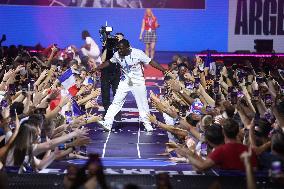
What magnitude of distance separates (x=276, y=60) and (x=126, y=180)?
16.9 m

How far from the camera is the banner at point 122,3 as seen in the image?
29516 mm

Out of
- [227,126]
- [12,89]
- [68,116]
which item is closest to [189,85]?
[12,89]

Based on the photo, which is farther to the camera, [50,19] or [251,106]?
[50,19]

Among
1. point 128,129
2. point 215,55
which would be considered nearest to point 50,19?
point 215,55

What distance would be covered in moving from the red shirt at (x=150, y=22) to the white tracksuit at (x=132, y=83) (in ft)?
44.8

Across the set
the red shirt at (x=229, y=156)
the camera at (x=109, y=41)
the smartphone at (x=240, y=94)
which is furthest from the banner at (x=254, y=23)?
the red shirt at (x=229, y=156)

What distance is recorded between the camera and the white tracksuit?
15.2 m

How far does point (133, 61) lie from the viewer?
1526 centimetres

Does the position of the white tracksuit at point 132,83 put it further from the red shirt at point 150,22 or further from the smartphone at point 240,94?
the red shirt at point 150,22

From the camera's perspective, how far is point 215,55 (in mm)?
23641

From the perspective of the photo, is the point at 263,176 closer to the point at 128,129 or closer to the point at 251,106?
the point at 251,106

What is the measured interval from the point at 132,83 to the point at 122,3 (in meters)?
14.8

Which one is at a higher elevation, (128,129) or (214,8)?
(214,8)

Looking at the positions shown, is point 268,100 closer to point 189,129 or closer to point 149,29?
point 189,129
